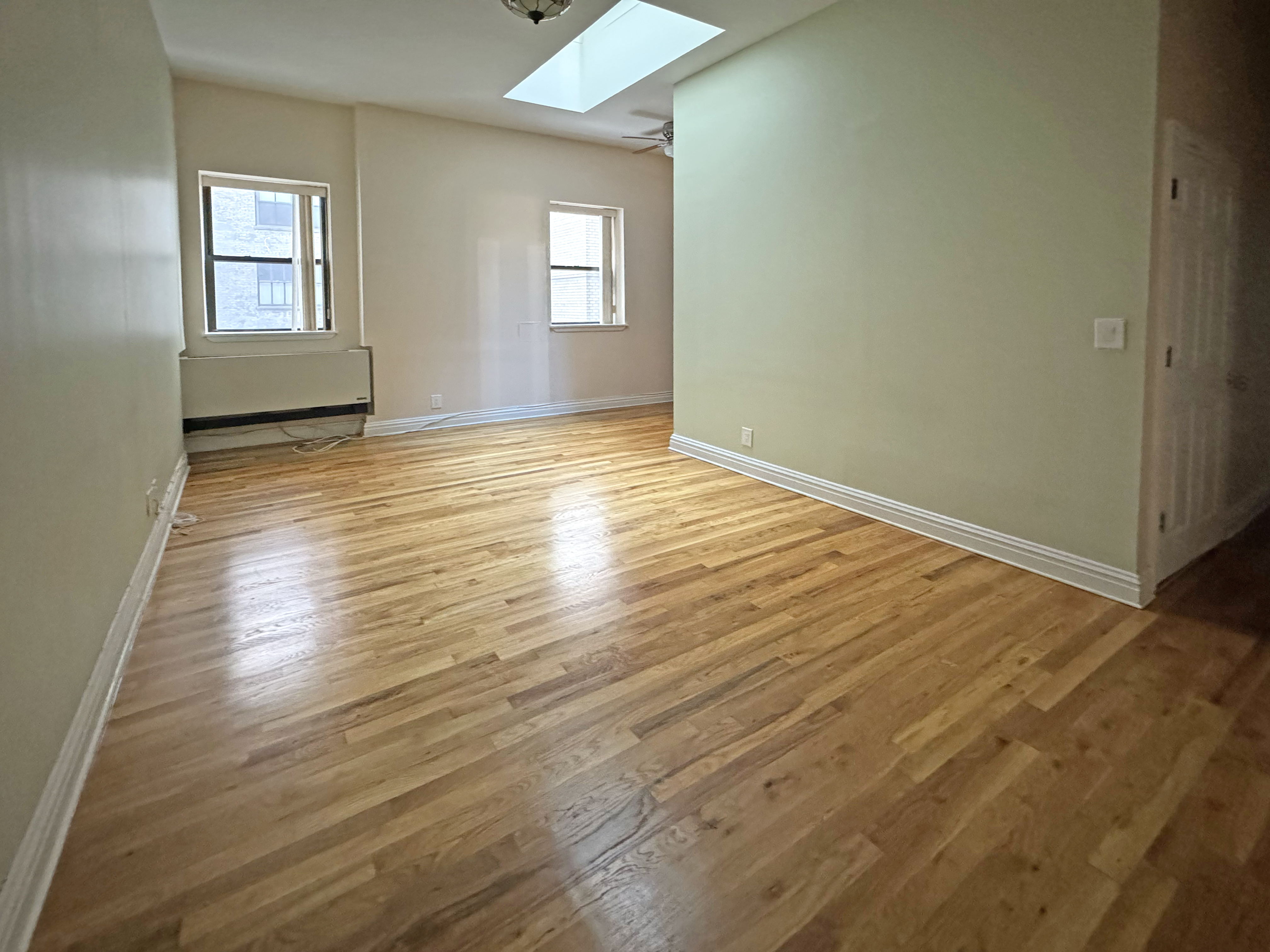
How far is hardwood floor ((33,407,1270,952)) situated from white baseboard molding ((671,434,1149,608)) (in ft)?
0.28

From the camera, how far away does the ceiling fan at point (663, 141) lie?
6.22 m

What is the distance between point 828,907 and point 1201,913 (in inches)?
28.5

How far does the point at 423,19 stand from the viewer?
408cm

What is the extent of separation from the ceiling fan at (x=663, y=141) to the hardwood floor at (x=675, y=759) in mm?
4530

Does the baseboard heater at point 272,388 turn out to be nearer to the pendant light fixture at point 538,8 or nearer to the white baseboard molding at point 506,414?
the white baseboard molding at point 506,414

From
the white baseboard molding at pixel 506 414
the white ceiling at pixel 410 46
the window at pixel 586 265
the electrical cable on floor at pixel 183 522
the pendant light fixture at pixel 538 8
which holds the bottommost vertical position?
the electrical cable on floor at pixel 183 522

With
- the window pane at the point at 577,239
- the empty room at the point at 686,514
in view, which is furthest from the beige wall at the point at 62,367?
the window pane at the point at 577,239

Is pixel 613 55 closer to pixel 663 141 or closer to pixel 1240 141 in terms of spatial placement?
pixel 663 141

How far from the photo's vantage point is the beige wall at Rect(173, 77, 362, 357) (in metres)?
5.27

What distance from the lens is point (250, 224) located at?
18.7 feet

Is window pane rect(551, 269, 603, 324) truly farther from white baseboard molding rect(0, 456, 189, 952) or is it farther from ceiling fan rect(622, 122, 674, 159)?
white baseboard molding rect(0, 456, 189, 952)

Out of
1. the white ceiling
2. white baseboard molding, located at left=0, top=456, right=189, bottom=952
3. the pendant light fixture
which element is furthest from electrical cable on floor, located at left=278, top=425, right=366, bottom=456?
the pendant light fixture

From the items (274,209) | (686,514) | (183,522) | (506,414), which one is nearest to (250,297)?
(274,209)

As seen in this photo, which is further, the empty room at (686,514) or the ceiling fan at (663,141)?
the ceiling fan at (663,141)
